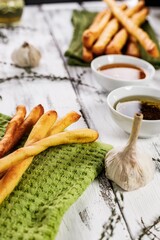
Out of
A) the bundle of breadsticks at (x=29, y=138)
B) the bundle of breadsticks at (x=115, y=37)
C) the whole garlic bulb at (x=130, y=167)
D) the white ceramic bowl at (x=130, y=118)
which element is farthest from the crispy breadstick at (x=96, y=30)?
the whole garlic bulb at (x=130, y=167)

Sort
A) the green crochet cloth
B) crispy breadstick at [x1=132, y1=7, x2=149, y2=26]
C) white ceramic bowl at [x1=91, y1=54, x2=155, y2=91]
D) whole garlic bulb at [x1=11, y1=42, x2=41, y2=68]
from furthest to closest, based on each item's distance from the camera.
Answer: crispy breadstick at [x1=132, y1=7, x2=149, y2=26], whole garlic bulb at [x1=11, y1=42, x2=41, y2=68], white ceramic bowl at [x1=91, y1=54, x2=155, y2=91], the green crochet cloth

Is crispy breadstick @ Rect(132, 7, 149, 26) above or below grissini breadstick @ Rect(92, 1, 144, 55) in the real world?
below

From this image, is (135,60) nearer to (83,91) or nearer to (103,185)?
(83,91)

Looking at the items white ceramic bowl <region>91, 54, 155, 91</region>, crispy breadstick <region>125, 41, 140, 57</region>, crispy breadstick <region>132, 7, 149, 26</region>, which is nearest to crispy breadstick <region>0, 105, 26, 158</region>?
white ceramic bowl <region>91, 54, 155, 91</region>

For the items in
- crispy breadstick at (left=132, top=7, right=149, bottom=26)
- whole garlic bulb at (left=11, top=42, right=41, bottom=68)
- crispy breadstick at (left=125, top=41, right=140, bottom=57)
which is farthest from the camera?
crispy breadstick at (left=132, top=7, right=149, bottom=26)

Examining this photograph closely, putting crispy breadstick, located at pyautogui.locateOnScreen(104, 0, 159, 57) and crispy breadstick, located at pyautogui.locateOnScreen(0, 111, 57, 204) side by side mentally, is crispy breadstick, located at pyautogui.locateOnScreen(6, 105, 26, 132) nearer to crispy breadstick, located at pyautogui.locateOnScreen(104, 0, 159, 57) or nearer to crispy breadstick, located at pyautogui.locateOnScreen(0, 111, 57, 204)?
crispy breadstick, located at pyautogui.locateOnScreen(0, 111, 57, 204)

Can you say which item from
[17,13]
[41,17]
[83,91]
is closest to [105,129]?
[83,91]

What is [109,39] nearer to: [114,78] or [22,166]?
[114,78]
